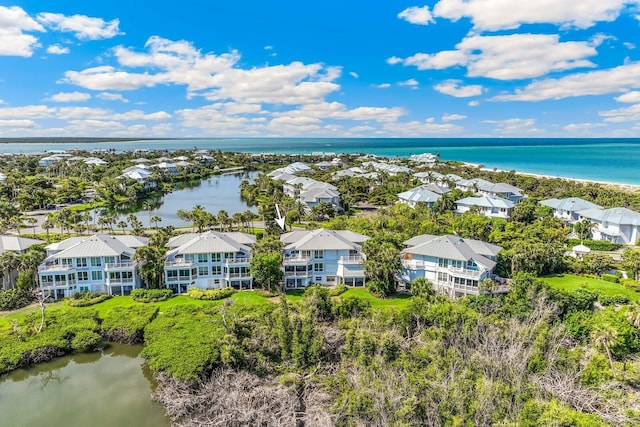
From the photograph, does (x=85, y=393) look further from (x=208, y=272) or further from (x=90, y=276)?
(x=208, y=272)

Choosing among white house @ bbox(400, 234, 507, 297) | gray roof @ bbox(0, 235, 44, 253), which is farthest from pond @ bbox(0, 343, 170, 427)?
white house @ bbox(400, 234, 507, 297)

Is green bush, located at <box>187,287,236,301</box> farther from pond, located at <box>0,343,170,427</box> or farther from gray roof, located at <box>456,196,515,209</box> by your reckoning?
gray roof, located at <box>456,196,515,209</box>

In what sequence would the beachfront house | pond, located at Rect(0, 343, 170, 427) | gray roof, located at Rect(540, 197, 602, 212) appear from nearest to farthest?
pond, located at Rect(0, 343, 170, 427) < the beachfront house < gray roof, located at Rect(540, 197, 602, 212)

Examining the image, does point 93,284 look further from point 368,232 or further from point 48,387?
point 368,232

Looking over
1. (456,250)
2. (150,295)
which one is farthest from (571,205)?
(150,295)

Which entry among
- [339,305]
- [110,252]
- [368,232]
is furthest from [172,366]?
[368,232]

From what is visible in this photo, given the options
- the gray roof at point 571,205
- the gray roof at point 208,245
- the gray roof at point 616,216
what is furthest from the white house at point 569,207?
the gray roof at point 208,245
